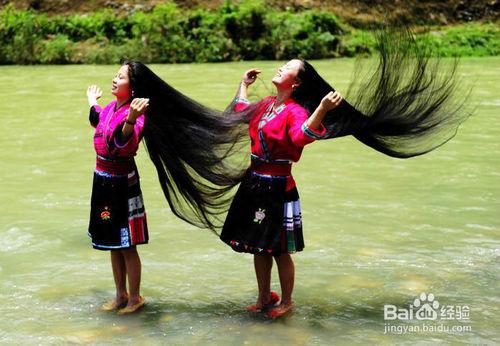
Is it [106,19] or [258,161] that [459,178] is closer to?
[258,161]

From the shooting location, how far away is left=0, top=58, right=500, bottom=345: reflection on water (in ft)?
15.1

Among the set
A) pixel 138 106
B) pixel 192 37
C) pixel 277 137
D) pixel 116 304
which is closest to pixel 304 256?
pixel 116 304

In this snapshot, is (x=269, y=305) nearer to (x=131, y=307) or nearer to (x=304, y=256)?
(x=131, y=307)

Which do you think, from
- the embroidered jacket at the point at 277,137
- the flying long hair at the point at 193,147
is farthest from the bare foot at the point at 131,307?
the embroidered jacket at the point at 277,137

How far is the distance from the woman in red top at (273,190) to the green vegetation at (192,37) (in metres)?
16.3

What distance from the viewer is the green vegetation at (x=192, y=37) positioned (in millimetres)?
20844

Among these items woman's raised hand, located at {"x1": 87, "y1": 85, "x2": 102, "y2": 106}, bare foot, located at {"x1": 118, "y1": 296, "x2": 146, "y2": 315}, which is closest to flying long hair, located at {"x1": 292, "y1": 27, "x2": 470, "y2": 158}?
woman's raised hand, located at {"x1": 87, "y1": 85, "x2": 102, "y2": 106}

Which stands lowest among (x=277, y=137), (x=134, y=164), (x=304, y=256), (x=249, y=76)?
(x=304, y=256)

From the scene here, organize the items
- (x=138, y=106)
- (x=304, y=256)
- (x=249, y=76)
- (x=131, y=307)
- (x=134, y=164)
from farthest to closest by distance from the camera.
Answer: (x=304, y=256), (x=249, y=76), (x=131, y=307), (x=134, y=164), (x=138, y=106)

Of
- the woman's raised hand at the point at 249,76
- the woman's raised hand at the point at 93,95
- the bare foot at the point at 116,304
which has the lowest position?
the bare foot at the point at 116,304

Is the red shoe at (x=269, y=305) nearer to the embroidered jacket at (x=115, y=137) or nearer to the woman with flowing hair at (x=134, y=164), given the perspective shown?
the woman with flowing hair at (x=134, y=164)

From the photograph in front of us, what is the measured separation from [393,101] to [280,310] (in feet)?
4.41

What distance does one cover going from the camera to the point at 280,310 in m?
4.71

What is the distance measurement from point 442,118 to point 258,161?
1.16 m
